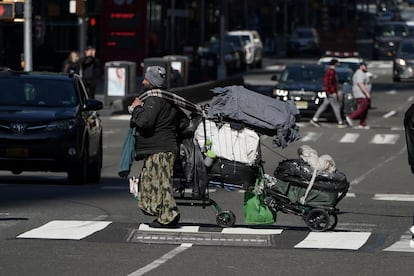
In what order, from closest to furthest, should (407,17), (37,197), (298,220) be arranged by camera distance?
(298,220) → (37,197) → (407,17)

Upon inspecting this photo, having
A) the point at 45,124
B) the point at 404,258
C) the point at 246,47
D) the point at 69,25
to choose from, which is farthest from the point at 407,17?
the point at 404,258

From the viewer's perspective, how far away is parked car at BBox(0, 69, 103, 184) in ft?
66.9

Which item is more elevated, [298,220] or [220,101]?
[220,101]

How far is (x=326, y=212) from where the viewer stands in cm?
1424

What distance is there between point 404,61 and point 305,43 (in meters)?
27.8

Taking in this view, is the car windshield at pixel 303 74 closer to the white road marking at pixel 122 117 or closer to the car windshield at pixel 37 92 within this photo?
the white road marking at pixel 122 117

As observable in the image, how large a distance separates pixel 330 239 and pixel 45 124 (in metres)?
7.60

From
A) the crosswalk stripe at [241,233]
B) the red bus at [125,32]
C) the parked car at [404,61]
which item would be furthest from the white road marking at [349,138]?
the parked car at [404,61]

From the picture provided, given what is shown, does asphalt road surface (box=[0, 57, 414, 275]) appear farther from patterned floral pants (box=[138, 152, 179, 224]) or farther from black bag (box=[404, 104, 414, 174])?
black bag (box=[404, 104, 414, 174])

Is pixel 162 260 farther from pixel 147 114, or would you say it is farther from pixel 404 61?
pixel 404 61

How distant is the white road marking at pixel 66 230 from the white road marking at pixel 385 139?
19.2 m

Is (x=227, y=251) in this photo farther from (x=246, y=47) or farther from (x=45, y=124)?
(x=246, y=47)

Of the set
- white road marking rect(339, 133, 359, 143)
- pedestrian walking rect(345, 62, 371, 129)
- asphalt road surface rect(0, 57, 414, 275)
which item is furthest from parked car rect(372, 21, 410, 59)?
asphalt road surface rect(0, 57, 414, 275)

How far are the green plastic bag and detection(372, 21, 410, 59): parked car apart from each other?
2497 inches
